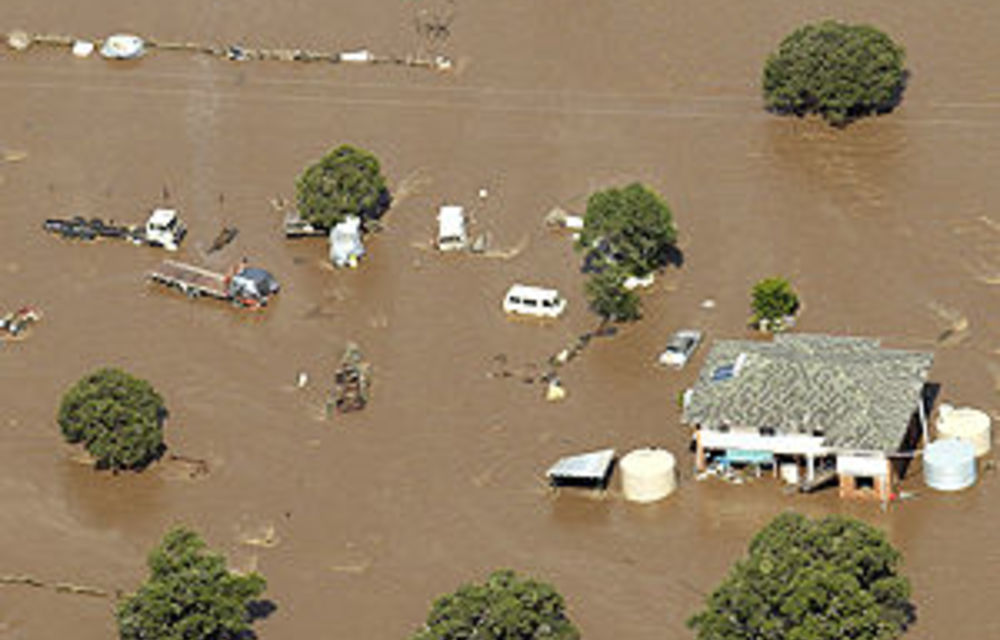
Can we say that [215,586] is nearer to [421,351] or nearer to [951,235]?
[421,351]

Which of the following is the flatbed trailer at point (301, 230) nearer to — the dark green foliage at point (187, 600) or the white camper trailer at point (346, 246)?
the white camper trailer at point (346, 246)

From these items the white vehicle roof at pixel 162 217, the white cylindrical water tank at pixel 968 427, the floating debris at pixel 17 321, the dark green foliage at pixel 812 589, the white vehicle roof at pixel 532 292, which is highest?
the white vehicle roof at pixel 162 217

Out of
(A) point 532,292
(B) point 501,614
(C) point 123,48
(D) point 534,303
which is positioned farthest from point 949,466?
(C) point 123,48

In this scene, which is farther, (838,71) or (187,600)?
(838,71)

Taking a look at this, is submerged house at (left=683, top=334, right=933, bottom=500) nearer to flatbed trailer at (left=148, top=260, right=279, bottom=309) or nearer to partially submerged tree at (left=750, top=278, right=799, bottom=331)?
partially submerged tree at (left=750, top=278, right=799, bottom=331)

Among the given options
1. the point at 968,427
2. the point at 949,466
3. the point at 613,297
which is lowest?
the point at 949,466

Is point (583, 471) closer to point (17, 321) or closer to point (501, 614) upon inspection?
point (501, 614)

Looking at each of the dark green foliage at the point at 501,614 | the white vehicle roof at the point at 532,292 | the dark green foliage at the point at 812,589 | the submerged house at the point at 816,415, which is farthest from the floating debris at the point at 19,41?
the dark green foliage at the point at 812,589
